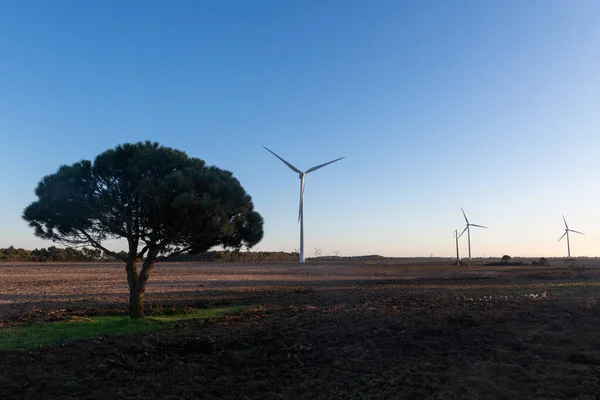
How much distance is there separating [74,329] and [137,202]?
Result: 483cm

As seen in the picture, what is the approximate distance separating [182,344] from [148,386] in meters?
3.86

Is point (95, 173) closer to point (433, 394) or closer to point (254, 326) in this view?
point (254, 326)

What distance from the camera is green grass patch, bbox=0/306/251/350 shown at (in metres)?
14.3

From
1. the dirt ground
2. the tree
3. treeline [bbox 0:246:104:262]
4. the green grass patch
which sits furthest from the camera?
treeline [bbox 0:246:104:262]

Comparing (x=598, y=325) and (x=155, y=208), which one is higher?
(x=155, y=208)

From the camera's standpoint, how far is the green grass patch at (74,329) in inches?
564

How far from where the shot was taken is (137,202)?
1784cm

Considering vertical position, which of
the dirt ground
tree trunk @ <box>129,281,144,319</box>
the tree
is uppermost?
the tree

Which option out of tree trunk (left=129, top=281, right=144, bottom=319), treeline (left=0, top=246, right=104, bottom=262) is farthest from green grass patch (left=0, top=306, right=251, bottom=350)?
treeline (left=0, top=246, right=104, bottom=262)

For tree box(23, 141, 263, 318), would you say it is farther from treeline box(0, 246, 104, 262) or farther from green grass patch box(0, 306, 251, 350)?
treeline box(0, 246, 104, 262)

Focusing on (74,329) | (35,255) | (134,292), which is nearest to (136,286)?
(134,292)

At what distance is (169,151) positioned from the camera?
18359 millimetres

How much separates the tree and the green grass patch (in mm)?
1129

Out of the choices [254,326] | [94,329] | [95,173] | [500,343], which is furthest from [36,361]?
[500,343]
